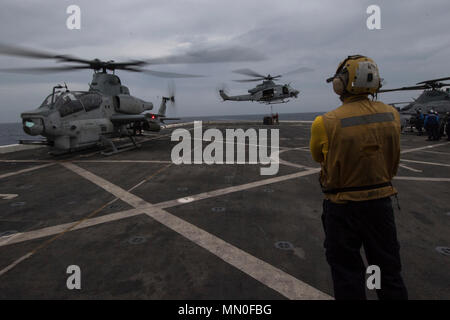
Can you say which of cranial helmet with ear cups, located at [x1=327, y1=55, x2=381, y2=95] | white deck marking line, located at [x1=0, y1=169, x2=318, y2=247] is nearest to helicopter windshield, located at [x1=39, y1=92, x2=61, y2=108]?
white deck marking line, located at [x1=0, y1=169, x2=318, y2=247]

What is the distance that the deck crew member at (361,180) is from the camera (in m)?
2.12

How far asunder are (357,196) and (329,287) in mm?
1441

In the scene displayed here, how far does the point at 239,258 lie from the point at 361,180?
85.3 inches

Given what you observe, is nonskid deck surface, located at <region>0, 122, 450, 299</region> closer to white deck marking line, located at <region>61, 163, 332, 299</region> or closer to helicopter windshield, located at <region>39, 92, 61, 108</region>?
white deck marking line, located at <region>61, 163, 332, 299</region>

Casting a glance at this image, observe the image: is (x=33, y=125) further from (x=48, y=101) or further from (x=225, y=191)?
(x=225, y=191)

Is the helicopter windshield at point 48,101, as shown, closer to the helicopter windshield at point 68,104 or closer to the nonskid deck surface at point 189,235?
the helicopter windshield at point 68,104

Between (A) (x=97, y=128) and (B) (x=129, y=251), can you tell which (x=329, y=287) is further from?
(A) (x=97, y=128)

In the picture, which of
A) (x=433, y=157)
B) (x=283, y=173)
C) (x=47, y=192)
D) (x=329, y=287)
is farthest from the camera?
(x=433, y=157)

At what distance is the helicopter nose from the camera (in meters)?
9.97

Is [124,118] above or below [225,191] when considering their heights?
above

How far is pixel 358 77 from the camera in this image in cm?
221

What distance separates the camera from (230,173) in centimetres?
872

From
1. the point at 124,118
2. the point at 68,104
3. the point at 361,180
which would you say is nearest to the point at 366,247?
the point at 361,180

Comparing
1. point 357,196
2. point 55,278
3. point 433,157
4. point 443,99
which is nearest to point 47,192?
point 55,278
